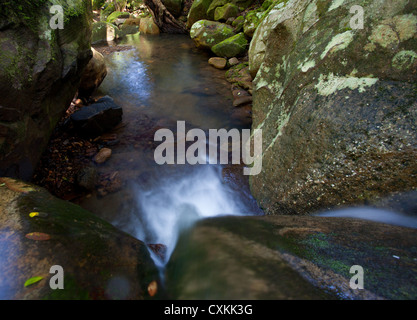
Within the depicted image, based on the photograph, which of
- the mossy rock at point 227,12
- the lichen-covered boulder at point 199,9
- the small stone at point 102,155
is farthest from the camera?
the lichen-covered boulder at point 199,9

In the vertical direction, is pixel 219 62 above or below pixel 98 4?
below

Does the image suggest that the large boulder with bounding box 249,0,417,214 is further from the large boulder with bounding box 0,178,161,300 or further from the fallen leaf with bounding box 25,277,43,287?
the fallen leaf with bounding box 25,277,43,287

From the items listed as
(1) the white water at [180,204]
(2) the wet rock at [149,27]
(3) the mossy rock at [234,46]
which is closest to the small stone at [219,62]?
(3) the mossy rock at [234,46]

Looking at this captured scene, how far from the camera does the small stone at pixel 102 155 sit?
14.1ft

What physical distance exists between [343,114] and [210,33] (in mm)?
9771

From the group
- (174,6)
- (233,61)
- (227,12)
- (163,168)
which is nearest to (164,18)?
(174,6)

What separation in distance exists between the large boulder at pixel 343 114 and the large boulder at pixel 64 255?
6.13 feet

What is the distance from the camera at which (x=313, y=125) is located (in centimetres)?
248

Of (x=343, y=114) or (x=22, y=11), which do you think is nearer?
(x=343, y=114)

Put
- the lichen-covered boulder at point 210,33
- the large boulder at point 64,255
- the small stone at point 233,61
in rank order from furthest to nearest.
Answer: the lichen-covered boulder at point 210,33, the small stone at point 233,61, the large boulder at point 64,255

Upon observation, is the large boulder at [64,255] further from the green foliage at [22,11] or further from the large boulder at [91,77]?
the large boulder at [91,77]

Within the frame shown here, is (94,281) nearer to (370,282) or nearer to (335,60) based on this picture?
(370,282)

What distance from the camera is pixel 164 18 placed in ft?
53.1

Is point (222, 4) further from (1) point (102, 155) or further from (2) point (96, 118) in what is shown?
(1) point (102, 155)
